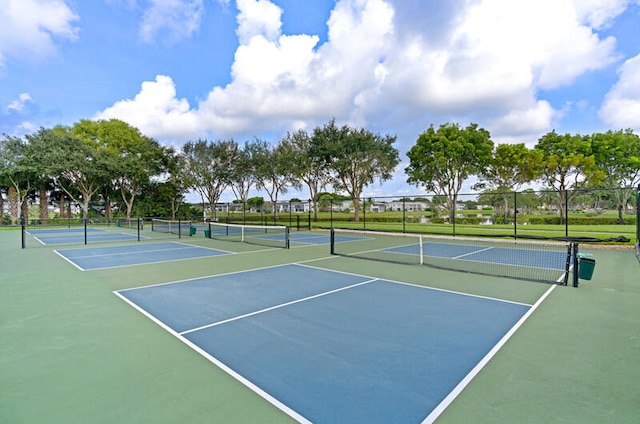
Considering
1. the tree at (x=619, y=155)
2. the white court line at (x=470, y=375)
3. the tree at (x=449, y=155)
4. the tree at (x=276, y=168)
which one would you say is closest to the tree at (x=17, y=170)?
the tree at (x=276, y=168)

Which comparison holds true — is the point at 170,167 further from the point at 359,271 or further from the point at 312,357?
the point at 312,357

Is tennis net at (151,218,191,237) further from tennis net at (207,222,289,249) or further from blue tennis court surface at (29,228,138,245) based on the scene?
blue tennis court surface at (29,228,138,245)

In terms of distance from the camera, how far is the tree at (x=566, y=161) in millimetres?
22484

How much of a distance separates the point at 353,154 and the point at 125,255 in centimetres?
2130

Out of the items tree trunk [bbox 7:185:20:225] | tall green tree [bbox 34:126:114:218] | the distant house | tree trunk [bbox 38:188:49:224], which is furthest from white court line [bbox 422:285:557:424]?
tree trunk [bbox 38:188:49:224]

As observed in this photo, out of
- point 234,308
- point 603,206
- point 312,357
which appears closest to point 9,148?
point 234,308

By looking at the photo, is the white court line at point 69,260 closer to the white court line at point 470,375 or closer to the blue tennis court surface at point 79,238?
the blue tennis court surface at point 79,238

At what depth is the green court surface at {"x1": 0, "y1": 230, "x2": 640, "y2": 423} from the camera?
2418 millimetres

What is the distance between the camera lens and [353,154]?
28.6 meters

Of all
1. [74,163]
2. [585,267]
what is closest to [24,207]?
[74,163]

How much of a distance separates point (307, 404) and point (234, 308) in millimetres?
2769

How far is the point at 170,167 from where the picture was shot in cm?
3297

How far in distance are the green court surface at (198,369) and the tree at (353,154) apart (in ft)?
76.7

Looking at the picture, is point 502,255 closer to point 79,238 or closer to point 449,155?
point 449,155
